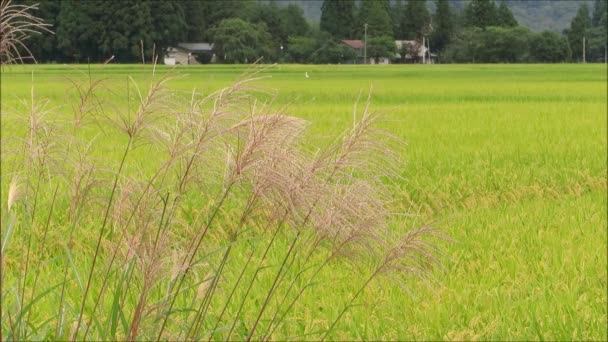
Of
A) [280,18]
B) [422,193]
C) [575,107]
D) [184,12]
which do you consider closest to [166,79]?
[422,193]

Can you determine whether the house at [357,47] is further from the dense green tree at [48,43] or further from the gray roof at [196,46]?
the dense green tree at [48,43]

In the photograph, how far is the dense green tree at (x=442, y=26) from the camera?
106688 mm

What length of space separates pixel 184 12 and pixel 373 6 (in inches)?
1351

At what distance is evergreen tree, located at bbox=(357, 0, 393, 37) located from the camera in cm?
9800

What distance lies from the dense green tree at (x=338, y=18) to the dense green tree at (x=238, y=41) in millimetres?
28882

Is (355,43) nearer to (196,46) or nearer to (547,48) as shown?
Answer: (547,48)

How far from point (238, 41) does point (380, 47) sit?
28383 mm

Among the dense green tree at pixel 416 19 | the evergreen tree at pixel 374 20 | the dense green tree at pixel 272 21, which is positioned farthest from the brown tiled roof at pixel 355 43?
the dense green tree at pixel 416 19

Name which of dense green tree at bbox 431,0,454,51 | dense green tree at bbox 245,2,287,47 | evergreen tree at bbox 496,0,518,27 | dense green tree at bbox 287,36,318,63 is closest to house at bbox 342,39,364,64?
dense green tree at bbox 287,36,318,63

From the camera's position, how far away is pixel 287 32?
87.6m

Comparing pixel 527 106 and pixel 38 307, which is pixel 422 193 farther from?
pixel 527 106

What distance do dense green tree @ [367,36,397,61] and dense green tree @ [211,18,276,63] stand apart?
2233 centimetres

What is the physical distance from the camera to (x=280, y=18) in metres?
86.1

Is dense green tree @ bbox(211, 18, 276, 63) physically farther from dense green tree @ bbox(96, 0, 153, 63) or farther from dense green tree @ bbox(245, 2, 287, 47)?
dense green tree @ bbox(96, 0, 153, 63)
